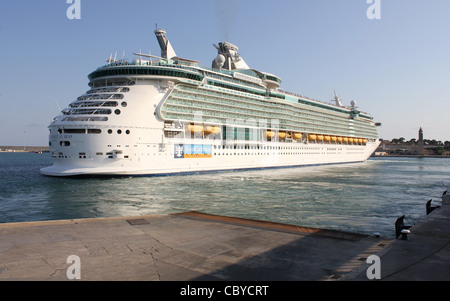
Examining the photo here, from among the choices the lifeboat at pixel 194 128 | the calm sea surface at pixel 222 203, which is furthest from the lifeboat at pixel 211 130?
the calm sea surface at pixel 222 203

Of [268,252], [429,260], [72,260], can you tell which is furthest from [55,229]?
[429,260]

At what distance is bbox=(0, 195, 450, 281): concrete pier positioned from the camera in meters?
7.01

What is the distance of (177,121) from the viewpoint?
41.5 m

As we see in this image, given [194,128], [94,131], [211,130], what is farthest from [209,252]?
[211,130]

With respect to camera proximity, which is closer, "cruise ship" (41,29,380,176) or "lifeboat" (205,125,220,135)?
"cruise ship" (41,29,380,176)

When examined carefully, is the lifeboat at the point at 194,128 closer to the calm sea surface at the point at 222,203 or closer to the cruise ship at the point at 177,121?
the cruise ship at the point at 177,121

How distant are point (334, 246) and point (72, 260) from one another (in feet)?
24.4

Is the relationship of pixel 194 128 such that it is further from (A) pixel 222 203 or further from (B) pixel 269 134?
(A) pixel 222 203

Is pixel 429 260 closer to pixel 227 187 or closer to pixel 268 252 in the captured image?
pixel 268 252

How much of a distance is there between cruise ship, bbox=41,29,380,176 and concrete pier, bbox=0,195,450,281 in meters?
24.4

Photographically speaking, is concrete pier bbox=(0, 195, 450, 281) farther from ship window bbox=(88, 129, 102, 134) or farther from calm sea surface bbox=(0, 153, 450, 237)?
ship window bbox=(88, 129, 102, 134)

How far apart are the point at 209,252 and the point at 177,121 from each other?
33.8 m

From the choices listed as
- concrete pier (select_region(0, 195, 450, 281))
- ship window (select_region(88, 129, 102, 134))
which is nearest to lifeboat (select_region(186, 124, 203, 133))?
ship window (select_region(88, 129, 102, 134))
